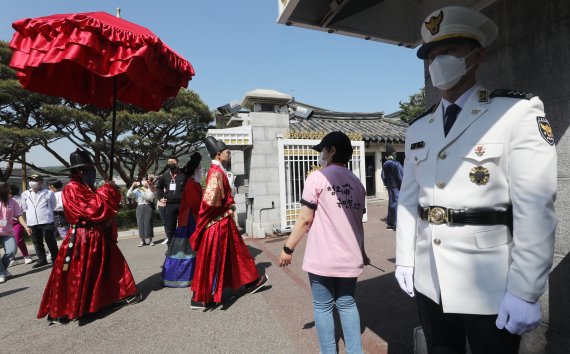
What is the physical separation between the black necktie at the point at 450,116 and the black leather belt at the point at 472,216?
0.38 meters

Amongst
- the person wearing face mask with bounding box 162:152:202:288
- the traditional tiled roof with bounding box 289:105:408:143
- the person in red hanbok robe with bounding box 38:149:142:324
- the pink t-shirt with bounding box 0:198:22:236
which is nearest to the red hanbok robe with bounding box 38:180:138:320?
the person in red hanbok robe with bounding box 38:149:142:324

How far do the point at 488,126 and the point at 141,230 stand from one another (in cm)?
789

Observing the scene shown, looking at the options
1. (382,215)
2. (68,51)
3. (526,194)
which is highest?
(68,51)

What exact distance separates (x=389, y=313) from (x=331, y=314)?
124 cm

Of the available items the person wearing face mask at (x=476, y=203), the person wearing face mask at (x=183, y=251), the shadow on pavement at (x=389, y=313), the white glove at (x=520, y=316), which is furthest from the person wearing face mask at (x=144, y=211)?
the white glove at (x=520, y=316)

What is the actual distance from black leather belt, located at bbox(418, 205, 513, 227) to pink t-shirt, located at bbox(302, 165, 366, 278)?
0.89m

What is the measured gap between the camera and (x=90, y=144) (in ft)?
42.1

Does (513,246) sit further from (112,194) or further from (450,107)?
(112,194)

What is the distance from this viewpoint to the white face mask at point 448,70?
1420mm

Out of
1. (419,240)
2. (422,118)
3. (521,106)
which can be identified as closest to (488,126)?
(521,106)

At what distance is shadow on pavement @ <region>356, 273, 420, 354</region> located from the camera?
267 cm

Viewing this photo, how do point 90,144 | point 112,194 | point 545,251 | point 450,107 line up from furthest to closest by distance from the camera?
point 90,144, point 112,194, point 450,107, point 545,251

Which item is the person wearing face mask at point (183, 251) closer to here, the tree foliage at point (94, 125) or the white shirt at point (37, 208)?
the white shirt at point (37, 208)

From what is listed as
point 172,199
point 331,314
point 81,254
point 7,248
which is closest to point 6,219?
point 7,248
